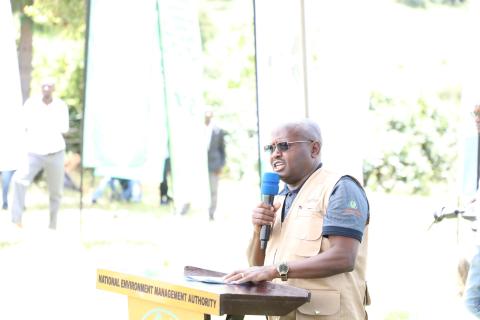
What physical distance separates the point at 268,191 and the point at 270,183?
0.04m

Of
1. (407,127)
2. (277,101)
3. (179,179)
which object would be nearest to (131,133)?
(179,179)

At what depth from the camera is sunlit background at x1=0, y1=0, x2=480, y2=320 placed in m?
6.34

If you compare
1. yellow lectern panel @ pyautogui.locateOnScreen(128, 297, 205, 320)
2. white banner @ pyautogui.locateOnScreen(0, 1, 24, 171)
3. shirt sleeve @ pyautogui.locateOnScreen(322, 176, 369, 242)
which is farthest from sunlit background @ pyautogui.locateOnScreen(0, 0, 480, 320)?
shirt sleeve @ pyautogui.locateOnScreen(322, 176, 369, 242)

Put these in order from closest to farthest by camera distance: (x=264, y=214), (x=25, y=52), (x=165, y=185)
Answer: (x=264, y=214) < (x=165, y=185) < (x=25, y=52)

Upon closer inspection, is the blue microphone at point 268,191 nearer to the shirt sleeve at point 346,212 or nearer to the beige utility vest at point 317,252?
the beige utility vest at point 317,252

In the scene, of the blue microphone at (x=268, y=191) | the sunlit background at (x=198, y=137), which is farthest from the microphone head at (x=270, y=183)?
the sunlit background at (x=198, y=137)

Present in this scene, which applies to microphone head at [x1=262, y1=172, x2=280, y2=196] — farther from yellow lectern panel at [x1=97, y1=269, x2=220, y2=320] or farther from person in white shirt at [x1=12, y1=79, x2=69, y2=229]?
person in white shirt at [x1=12, y1=79, x2=69, y2=229]

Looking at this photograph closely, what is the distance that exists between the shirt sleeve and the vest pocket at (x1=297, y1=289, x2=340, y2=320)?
22 centimetres

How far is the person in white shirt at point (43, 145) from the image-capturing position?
Answer: 29.3 feet

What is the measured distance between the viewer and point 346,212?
3.62m

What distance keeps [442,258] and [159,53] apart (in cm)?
429

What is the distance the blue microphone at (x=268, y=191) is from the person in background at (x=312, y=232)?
3 centimetres

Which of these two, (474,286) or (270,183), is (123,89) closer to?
(474,286)

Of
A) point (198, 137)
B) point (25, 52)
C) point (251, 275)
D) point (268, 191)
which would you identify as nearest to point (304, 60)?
point (198, 137)
